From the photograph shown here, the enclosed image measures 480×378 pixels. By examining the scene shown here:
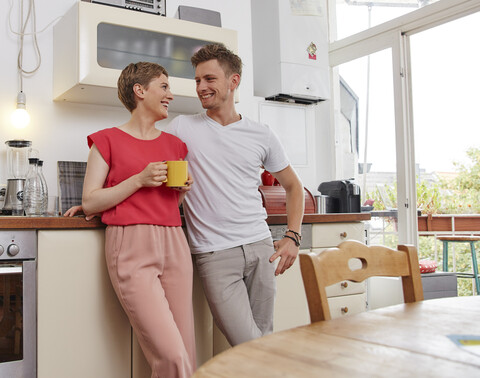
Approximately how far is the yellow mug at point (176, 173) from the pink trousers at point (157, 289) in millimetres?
192

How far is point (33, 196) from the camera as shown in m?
2.23

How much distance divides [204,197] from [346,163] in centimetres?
242

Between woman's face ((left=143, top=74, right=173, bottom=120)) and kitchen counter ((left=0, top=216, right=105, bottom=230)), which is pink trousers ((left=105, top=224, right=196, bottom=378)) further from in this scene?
woman's face ((left=143, top=74, right=173, bottom=120))

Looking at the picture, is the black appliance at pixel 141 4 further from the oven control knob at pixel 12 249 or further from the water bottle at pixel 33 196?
the oven control knob at pixel 12 249

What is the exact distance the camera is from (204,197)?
1.91m

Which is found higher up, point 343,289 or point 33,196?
point 33,196

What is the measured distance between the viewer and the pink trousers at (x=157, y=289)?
170cm

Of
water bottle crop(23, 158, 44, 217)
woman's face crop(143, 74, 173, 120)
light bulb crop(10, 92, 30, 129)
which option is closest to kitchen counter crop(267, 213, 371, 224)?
woman's face crop(143, 74, 173, 120)

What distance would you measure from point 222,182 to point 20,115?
1218mm

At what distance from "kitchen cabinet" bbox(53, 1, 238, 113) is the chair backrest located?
1.63 metres

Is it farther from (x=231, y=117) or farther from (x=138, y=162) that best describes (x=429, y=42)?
(x=138, y=162)

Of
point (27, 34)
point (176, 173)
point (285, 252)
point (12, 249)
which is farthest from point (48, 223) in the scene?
point (27, 34)

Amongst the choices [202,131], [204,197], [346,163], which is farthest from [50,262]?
[346,163]

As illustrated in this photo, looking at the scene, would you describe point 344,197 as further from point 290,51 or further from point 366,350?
point 366,350
